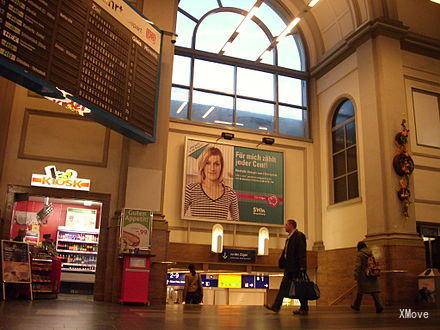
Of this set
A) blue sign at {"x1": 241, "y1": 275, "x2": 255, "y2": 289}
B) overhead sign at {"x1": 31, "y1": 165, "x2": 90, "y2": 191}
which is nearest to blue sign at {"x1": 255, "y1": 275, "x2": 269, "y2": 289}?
blue sign at {"x1": 241, "y1": 275, "x2": 255, "y2": 289}

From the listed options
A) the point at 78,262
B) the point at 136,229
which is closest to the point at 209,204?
the point at 136,229

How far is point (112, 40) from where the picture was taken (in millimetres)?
8758

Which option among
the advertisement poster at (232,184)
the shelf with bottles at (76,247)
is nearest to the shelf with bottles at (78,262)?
the shelf with bottles at (76,247)

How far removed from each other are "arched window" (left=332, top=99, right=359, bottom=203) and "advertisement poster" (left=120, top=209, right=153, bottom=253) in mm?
6060

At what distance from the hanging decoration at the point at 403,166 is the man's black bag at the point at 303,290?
17.5ft

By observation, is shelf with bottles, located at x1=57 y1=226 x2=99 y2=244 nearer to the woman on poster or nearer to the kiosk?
the woman on poster

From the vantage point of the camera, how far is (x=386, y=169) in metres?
11.1

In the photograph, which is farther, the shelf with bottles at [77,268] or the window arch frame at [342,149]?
the shelf with bottles at [77,268]

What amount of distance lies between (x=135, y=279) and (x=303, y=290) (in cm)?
357

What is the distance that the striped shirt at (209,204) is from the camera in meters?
12.3

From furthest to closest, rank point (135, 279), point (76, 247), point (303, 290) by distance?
point (76, 247) < point (135, 279) < point (303, 290)

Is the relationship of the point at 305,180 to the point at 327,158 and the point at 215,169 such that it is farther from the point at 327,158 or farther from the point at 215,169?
the point at 215,169

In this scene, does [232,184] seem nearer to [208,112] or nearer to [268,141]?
[268,141]

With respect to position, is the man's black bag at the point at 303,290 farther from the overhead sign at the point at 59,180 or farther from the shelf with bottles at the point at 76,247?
the shelf with bottles at the point at 76,247
